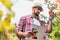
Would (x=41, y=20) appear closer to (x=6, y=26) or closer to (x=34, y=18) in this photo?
(x=34, y=18)

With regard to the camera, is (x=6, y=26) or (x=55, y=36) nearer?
(x=6, y=26)

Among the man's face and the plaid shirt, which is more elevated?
the man's face

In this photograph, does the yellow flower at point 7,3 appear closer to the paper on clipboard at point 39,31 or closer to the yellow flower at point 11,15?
the yellow flower at point 11,15

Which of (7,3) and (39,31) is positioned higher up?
(7,3)

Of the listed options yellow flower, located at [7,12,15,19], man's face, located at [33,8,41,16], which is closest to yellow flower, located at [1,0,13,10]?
yellow flower, located at [7,12,15,19]

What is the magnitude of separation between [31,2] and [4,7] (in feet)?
0.70

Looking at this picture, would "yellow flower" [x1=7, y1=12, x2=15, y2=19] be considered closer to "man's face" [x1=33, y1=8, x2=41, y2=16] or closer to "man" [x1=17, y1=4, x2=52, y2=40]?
"man" [x1=17, y1=4, x2=52, y2=40]

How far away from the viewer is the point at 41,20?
1453 millimetres

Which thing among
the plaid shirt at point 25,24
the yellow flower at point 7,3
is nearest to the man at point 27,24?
the plaid shirt at point 25,24

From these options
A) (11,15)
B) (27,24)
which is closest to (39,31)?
(27,24)

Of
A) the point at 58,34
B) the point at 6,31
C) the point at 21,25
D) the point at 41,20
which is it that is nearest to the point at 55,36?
the point at 58,34

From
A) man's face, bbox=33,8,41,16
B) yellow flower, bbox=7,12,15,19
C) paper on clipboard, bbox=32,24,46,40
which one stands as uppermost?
man's face, bbox=33,8,41,16

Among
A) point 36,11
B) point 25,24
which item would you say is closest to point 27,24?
point 25,24

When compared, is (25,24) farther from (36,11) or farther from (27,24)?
(36,11)
